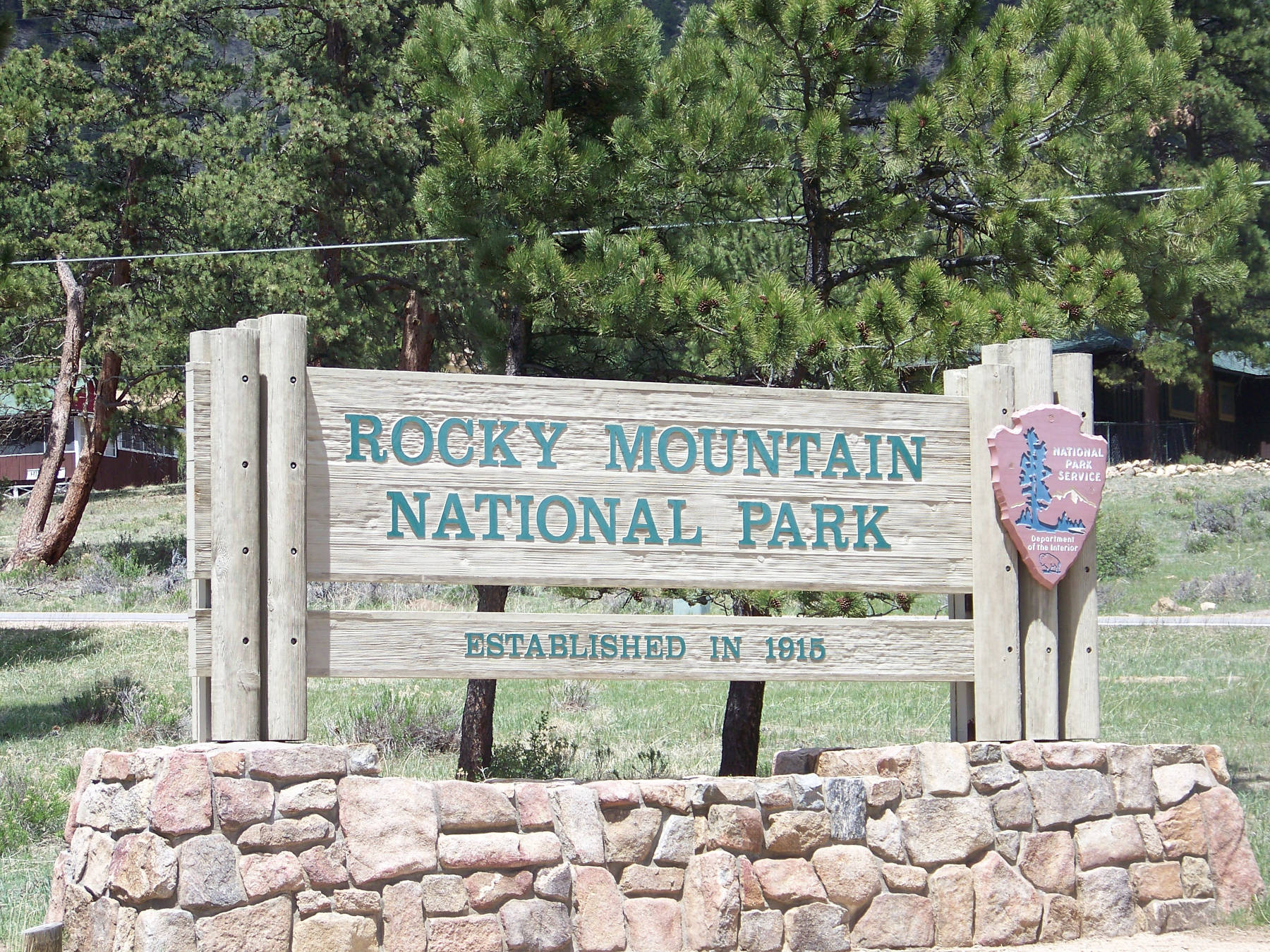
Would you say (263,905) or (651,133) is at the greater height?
(651,133)

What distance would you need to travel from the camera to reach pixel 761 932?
18.0 feet

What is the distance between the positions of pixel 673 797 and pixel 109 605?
16.8 metres

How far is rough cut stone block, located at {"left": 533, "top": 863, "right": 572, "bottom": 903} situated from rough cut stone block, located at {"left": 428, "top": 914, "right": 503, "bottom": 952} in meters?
0.20

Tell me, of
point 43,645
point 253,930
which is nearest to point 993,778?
point 253,930

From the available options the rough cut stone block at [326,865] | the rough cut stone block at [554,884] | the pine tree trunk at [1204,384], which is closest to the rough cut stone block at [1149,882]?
the rough cut stone block at [554,884]

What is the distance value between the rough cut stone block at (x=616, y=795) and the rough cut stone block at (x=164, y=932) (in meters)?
1.60

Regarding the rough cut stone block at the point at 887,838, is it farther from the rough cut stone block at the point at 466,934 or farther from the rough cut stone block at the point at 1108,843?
the rough cut stone block at the point at 466,934

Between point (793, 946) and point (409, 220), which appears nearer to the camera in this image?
point (793, 946)

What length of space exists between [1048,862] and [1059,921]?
258 millimetres

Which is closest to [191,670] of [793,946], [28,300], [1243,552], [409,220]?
[793,946]

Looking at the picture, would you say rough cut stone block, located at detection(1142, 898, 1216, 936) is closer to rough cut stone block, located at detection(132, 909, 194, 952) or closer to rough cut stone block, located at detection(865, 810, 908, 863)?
rough cut stone block, located at detection(865, 810, 908, 863)

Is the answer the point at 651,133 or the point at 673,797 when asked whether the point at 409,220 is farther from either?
the point at 673,797

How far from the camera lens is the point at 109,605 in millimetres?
20188

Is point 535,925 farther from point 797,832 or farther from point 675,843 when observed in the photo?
point 797,832
